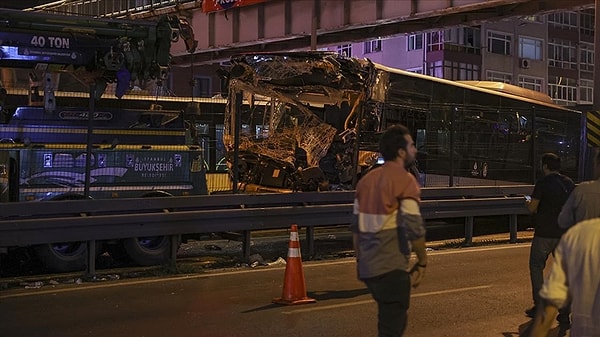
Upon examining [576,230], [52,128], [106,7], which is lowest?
[576,230]

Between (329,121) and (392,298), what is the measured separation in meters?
11.4

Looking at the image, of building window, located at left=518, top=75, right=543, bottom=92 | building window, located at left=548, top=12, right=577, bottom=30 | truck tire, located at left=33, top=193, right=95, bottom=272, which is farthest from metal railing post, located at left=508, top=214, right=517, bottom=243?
building window, located at left=548, top=12, right=577, bottom=30

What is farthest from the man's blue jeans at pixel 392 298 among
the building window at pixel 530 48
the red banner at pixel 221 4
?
the building window at pixel 530 48

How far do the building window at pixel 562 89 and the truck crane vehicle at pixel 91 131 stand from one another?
2121 inches

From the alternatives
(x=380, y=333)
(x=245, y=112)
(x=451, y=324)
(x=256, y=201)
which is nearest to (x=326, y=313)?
(x=451, y=324)

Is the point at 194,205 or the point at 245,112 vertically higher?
the point at 245,112

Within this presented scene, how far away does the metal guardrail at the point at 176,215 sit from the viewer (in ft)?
33.4

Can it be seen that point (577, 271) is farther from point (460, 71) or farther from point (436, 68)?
point (460, 71)

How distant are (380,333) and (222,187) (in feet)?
39.2

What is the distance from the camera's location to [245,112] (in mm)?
16562

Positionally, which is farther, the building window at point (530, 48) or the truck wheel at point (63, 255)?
the building window at point (530, 48)

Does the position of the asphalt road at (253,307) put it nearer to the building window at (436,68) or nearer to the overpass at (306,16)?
the overpass at (306,16)

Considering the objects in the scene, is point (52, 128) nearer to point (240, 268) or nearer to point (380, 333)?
point (240, 268)

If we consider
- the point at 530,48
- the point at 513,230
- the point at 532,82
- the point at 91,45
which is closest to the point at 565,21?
the point at 530,48
